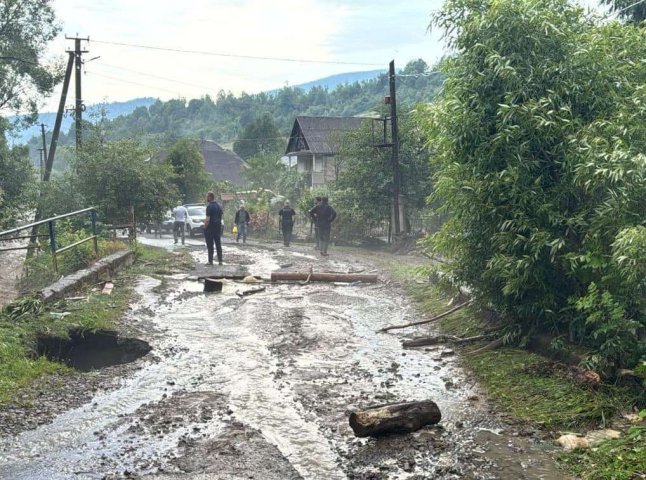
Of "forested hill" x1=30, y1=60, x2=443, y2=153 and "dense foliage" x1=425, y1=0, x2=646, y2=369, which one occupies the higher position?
"forested hill" x1=30, y1=60, x2=443, y2=153

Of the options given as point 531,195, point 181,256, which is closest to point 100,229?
point 181,256

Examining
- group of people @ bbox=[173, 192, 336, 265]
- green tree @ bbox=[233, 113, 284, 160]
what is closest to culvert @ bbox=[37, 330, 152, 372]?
group of people @ bbox=[173, 192, 336, 265]

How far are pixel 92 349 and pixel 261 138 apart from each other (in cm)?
6868

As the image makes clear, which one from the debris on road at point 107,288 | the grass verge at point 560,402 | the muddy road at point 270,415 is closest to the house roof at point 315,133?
the debris on road at point 107,288

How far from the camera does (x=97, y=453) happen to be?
16.4ft

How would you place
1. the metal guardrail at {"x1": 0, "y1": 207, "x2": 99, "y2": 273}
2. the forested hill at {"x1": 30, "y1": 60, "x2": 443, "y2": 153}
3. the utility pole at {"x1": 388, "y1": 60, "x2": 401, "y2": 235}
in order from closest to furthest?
the metal guardrail at {"x1": 0, "y1": 207, "x2": 99, "y2": 273}
the utility pole at {"x1": 388, "y1": 60, "x2": 401, "y2": 235}
the forested hill at {"x1": 30, "y1": 60, "x2": 443, "y2": 153}

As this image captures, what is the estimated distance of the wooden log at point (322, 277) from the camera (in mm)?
14414

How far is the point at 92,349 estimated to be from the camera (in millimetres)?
8609

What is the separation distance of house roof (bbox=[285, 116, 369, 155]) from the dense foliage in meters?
40.5

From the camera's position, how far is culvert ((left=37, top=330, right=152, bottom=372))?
8008 millimetres

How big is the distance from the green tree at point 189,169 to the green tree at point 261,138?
3223 cm

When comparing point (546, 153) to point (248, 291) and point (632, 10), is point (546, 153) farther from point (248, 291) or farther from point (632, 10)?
point (632, 10)

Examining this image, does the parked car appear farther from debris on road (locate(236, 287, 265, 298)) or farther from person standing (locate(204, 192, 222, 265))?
debris on road (locate(236, 287, 265, 298))

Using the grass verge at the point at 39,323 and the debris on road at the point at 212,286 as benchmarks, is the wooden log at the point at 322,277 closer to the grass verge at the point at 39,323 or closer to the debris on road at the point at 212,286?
the debris on road at the point at 212,286
